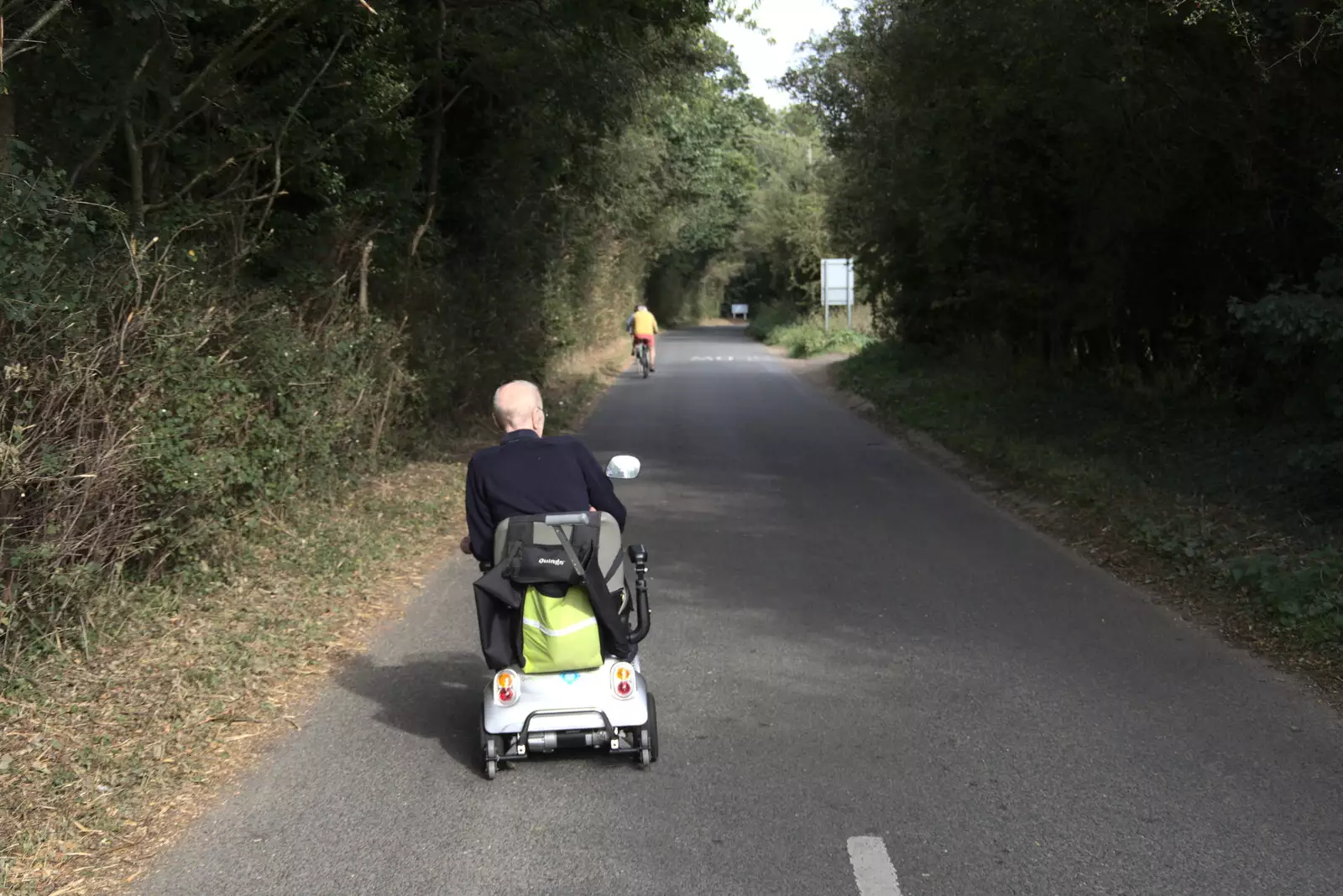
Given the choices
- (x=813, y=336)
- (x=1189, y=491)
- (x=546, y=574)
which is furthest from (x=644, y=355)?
(x=546, y=574)

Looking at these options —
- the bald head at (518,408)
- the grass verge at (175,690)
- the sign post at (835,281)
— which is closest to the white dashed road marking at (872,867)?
the bald head at (518,408)

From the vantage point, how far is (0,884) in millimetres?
3746

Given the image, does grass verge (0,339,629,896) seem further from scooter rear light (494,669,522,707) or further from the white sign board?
the white sign board

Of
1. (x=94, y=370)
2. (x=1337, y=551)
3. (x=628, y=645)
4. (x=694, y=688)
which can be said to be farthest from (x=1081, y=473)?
(x=94, y=370)

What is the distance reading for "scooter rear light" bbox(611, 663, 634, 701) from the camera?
470 centimetres

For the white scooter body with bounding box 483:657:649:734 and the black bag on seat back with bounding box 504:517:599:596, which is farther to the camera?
the white scooter body with bounding box 483:657:649:734

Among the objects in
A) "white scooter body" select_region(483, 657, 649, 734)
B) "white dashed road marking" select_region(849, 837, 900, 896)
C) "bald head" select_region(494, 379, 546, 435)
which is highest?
"bald head" select_region(494, 379, 546, 435)

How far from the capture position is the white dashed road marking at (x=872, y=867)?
379 cm

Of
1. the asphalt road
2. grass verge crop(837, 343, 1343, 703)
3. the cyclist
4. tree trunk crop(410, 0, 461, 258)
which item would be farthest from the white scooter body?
the cyclist

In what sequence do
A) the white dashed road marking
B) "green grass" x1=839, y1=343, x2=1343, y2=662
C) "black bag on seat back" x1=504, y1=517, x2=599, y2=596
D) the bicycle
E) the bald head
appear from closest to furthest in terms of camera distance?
the white dashed road marking, "black bag on seat back" x1=504, y1=517, x2=599, y2=596, the bald head, "green grass" x1=839, y1=343, x2=1343, y2=662, the bicycle

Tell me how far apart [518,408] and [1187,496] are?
23.3 ft

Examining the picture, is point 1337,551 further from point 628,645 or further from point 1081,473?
point 628,645

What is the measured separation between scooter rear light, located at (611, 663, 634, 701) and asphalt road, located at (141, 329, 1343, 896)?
36 centimetres

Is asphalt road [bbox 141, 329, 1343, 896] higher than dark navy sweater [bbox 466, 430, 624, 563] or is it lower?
lower
